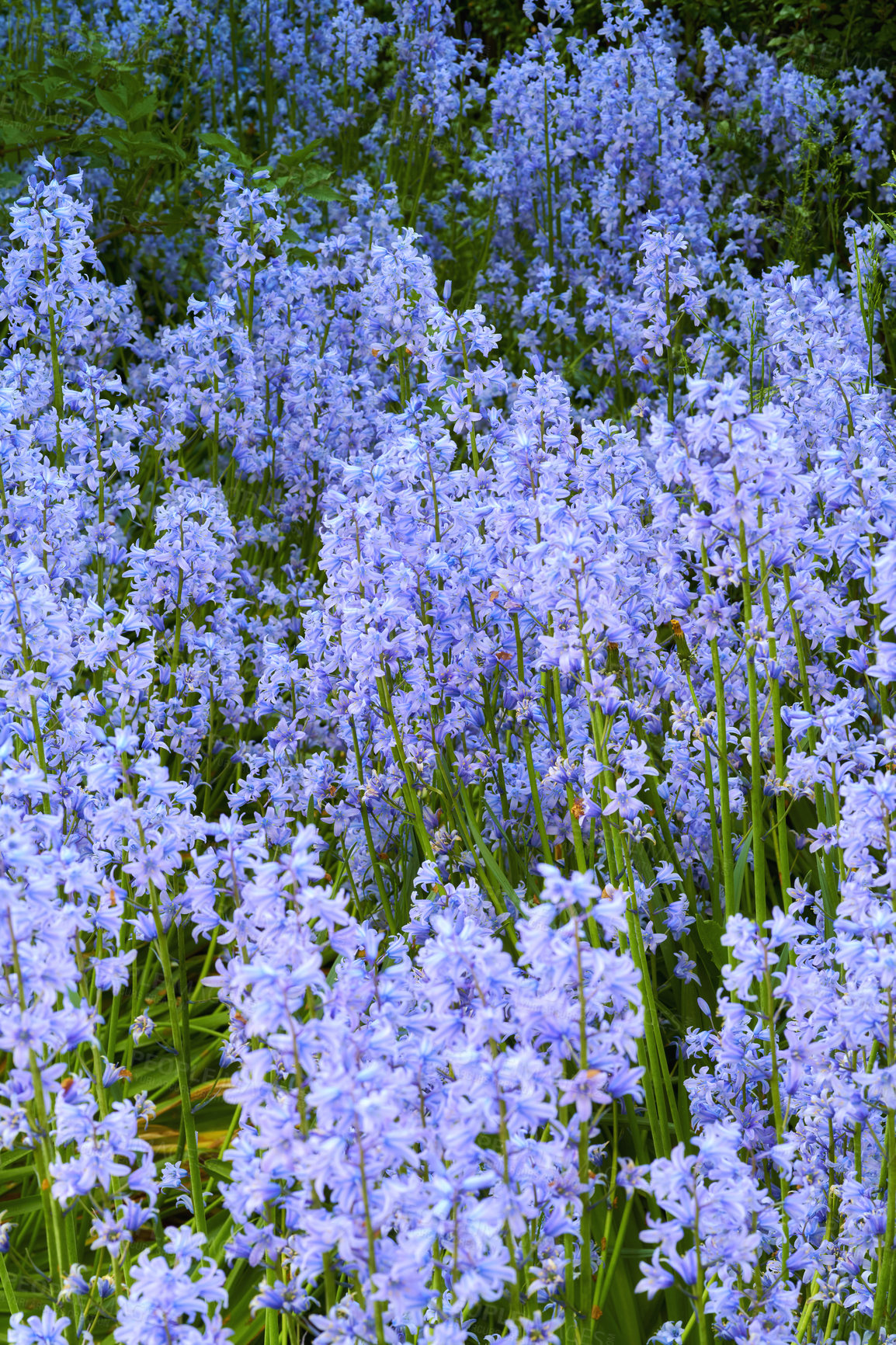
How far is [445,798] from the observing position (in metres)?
3.59

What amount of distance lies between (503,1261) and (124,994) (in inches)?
104

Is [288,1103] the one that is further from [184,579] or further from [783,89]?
[783,89]

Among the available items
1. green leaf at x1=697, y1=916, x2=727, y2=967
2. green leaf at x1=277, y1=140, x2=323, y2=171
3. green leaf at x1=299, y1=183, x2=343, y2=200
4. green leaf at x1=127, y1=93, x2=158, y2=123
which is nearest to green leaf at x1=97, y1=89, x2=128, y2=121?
green leaf at x1=127, y1=93, x2=158, y2=123

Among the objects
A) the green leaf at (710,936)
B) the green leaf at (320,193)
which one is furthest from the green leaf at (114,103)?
the green leaf at (710,936)

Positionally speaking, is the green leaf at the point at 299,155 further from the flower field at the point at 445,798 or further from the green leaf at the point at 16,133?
the green leaf at the point at 16,133

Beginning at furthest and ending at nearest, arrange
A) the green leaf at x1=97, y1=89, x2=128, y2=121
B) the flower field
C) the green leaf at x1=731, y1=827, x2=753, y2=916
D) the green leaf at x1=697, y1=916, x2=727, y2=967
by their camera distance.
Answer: the green leaf at x1=97, y1=89, x2=128, y2=121 < the green leaf at x1=697, y1=916, x2=727, y2=967 < the green leaf at x1=731, y1=827, x2=753, y2=916 < the flower field

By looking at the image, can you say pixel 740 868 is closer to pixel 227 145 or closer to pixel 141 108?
pixel 227 145

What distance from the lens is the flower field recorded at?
1805mm

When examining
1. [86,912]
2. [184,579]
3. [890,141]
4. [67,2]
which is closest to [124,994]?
[184,579]

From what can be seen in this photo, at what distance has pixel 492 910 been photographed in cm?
329

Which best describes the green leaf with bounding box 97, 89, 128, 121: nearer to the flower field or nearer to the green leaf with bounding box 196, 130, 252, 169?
the flower field

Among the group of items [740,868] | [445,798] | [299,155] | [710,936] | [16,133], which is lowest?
[710,936]

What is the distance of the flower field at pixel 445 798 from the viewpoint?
5.92 feet

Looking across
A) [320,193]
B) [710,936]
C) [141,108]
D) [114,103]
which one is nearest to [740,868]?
[710,936]
